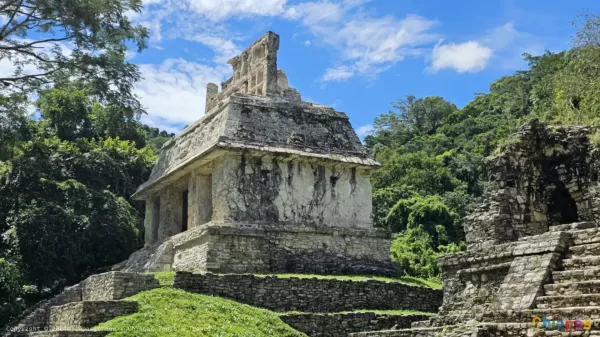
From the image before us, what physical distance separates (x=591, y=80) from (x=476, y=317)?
Answer: 12740 mm

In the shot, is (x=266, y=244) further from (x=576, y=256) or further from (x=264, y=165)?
(x=576, y=256)

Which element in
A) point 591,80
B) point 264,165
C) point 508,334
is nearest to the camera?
point 508,334

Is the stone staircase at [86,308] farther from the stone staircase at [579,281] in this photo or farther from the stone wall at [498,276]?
the stone staircase at [579,281]

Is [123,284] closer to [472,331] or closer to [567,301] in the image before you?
[472,331]

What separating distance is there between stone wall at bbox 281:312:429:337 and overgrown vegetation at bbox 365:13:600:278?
397 cm

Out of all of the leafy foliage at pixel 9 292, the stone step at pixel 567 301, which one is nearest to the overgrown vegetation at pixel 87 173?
the leafy foliage at pixel 9 292

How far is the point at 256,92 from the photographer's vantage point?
20.3 meters

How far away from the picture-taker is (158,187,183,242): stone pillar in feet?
67.2

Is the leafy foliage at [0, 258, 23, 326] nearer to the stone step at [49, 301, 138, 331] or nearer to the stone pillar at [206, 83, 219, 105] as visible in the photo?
the stone step at [49, 301, 138, 331]

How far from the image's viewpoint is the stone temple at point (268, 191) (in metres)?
16.7

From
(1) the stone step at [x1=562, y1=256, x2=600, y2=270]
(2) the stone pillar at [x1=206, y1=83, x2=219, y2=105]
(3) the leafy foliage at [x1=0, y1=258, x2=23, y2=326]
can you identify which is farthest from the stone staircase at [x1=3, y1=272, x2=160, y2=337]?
(2) the stone pillar at [x1=206, y1=83, x2=219, y2=105]

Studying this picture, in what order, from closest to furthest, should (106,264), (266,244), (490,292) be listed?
(490,292) → (266,244) → (106,264)

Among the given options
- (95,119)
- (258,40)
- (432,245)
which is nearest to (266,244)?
(258,40)

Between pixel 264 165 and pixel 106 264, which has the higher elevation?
pixel 264 165
